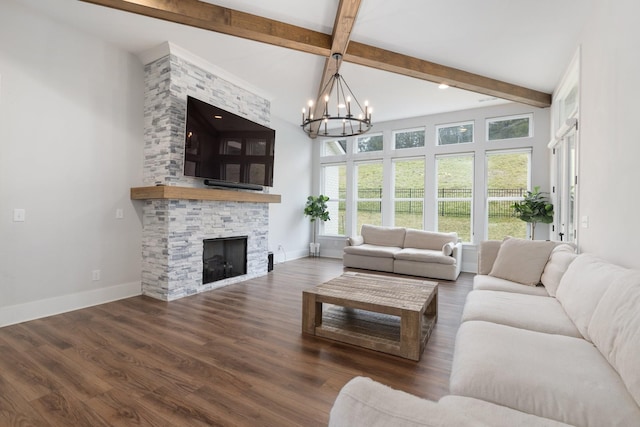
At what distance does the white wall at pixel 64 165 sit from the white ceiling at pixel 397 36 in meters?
0.34

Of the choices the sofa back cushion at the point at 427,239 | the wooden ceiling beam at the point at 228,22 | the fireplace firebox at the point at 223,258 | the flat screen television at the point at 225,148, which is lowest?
the fireplace firebox at the point at 223,258

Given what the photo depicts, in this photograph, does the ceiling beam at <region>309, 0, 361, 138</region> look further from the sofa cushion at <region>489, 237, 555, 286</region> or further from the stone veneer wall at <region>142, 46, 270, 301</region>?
the sofa cushion at <region>489, 237, 555, 286</region>

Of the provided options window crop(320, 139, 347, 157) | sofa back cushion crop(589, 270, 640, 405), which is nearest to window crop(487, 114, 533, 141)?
window crop(320, 139, 347, 157)

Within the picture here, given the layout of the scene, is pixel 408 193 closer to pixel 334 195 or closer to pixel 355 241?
pixel 355 241

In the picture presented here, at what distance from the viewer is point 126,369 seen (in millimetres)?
2156

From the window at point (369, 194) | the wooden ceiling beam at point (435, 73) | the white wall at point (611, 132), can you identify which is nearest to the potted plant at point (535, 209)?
the wooden ceiling beam at point (435, 73)

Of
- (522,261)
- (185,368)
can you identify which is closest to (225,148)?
(185,368)

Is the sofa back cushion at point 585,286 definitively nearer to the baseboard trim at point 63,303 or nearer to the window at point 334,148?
the baseboard trim at point 63,303

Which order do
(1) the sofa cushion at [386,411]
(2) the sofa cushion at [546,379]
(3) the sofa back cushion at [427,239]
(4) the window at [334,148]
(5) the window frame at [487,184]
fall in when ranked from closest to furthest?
(1) the sofa cushion at [386,411], (2) the sofa cushion at [546,379], (5) the window frame at [487,184], (3) the sofa back cushion at [427,239], (4) the window at [334,148]

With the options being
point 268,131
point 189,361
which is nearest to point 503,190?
point 268,131

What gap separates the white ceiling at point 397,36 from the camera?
3.00 m

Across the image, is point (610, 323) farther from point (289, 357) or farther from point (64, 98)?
point (64, 98)

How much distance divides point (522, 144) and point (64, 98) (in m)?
6.79

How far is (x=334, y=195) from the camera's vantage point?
25.0 feet
